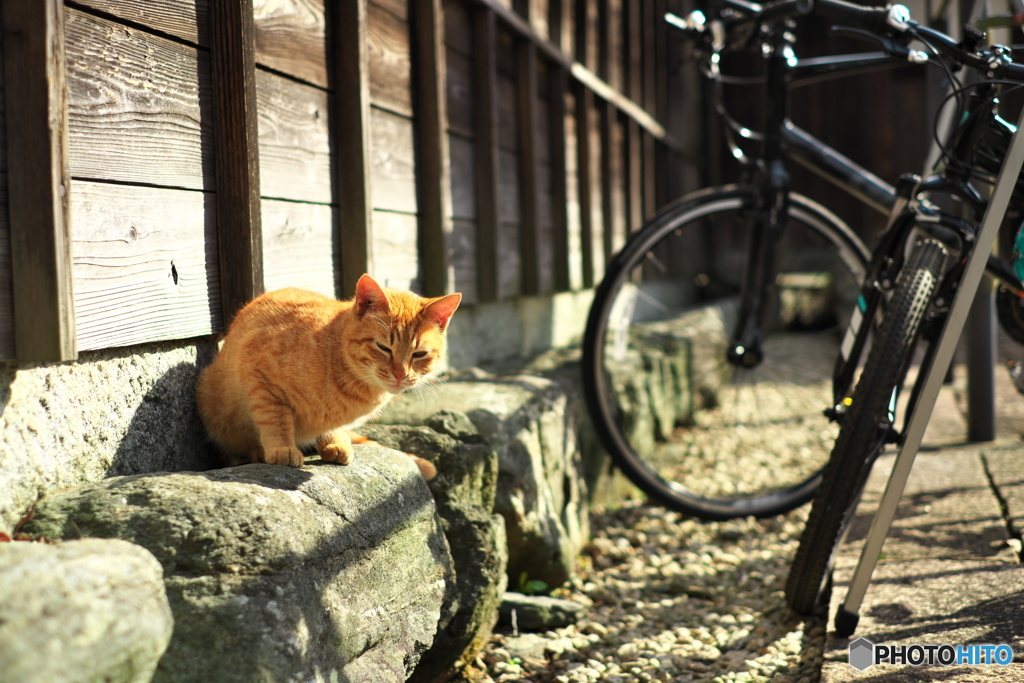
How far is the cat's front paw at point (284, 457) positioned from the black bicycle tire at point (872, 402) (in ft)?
3.85

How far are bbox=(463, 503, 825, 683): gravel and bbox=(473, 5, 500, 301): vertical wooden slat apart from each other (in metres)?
1.05

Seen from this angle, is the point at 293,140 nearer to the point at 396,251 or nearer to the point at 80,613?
the point at 396,251

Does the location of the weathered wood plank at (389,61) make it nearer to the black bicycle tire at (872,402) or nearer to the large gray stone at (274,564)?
the large gray stone at (274,564)

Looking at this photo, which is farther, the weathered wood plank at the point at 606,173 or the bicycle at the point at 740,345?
the weathered wood plank at the point at 606,173

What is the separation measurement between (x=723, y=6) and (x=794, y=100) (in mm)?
5338

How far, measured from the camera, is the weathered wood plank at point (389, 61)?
2434mm

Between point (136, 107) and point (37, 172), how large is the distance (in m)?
0.34

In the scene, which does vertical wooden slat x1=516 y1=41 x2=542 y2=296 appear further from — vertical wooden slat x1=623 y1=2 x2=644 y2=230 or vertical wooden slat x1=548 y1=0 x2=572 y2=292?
vertical wooden slat x1=623 y1=2 x2=644 y2=230

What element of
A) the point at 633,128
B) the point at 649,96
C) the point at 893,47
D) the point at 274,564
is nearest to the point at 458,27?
the point at 893,47

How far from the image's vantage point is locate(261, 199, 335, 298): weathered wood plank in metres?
1.97

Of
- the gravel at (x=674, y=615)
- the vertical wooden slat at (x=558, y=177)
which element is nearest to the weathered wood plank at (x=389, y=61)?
the vertical wooden slat at (x=558, y=177)

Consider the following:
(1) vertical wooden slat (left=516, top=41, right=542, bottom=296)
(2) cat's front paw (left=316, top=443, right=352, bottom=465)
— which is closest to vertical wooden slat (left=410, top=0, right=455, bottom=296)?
(1) vertical wooden slat (left=516, top=41, right=542, bottom=296)

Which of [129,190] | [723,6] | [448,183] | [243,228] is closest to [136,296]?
[129,190]

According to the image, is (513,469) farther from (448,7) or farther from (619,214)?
(619,214)
